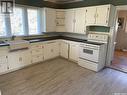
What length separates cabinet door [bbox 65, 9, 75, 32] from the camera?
452 centimetres

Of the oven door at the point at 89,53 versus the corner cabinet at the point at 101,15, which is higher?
the corner cabinet at the point at 101,15

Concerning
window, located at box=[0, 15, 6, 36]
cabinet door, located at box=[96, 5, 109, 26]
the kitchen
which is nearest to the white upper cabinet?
the kitchen

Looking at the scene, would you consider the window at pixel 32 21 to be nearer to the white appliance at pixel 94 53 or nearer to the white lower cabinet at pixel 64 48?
the white lower cabinet at pixel 64 48

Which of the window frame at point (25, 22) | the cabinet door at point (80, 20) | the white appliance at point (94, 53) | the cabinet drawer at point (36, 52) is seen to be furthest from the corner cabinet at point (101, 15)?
the cabinet drawer at point (36, 52)

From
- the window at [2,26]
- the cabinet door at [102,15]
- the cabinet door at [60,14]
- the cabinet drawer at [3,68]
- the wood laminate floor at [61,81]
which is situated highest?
the cabinet door at [60,14]

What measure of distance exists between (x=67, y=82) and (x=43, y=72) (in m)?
0.95

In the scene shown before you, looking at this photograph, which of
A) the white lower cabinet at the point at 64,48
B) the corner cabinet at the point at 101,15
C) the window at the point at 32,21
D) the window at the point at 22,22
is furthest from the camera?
the white lower cabinet at the point at 64,48

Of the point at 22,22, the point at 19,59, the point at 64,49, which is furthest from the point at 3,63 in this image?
the point at 64,49

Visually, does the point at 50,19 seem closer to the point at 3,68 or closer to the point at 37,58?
the point at 37,58

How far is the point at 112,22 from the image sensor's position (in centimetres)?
368

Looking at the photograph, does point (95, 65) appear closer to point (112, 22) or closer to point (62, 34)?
point (112, 22)

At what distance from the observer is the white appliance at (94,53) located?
3.54m

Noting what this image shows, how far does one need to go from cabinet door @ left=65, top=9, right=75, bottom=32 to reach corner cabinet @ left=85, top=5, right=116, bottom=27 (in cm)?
75

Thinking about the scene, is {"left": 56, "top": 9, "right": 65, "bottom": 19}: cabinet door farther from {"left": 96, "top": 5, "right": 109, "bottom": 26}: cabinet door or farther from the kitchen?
{"left": 96, "top": 5, "right": 109, "bottom": 26}: cabinet door
